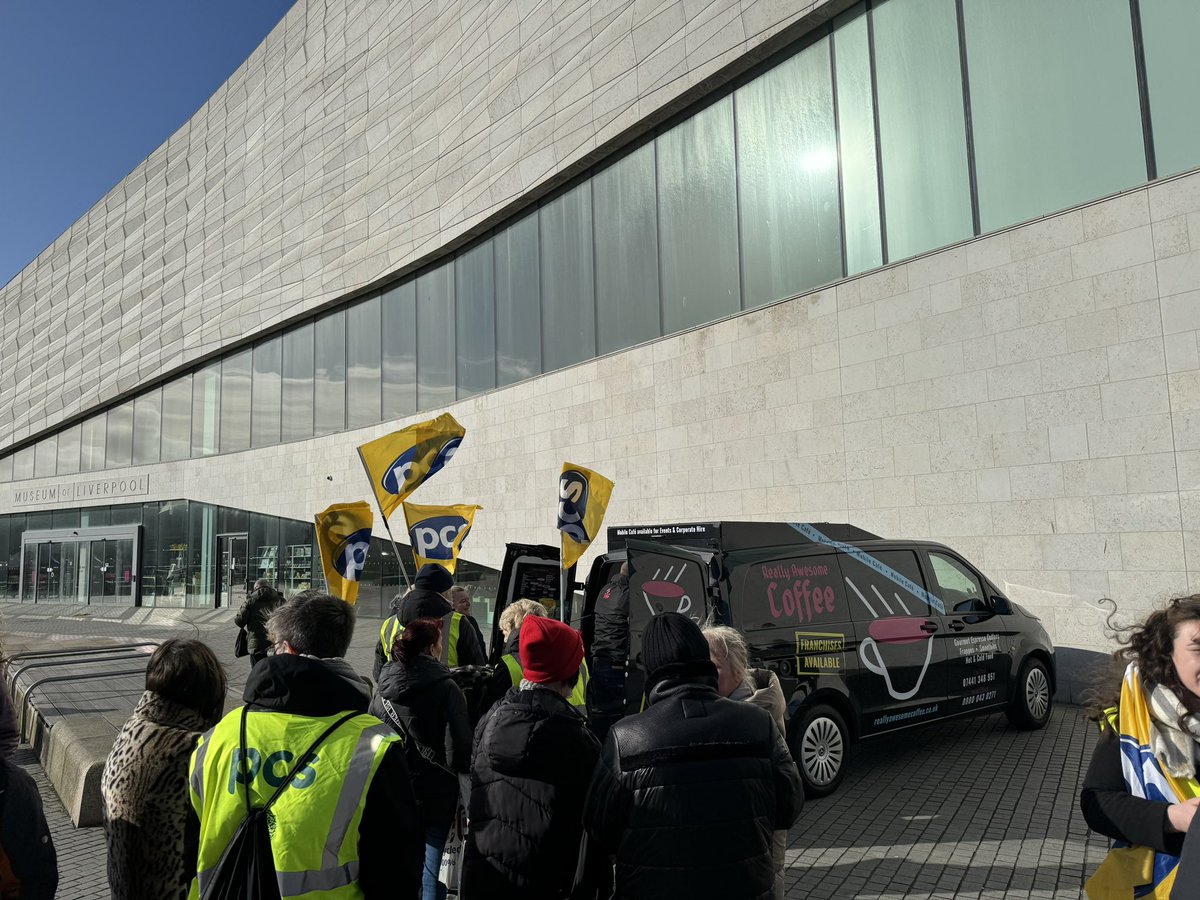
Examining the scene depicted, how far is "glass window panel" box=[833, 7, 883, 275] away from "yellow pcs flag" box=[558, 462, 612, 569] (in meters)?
5.50

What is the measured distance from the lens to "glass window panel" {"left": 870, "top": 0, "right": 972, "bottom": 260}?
467 inches

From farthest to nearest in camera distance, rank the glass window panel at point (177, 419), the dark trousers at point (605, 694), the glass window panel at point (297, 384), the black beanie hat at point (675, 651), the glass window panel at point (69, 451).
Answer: the glass window panel at point (69, 451), the glass window panel at point (177, 419), the glass window panel at point (297, 384), the dark trousers at point (605, 694), the black beanie hat at point (675, 651)

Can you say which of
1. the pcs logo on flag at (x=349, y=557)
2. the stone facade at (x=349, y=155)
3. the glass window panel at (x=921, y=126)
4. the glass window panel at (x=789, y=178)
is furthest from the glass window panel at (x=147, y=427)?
the glass window panel at (x=921, y=126)

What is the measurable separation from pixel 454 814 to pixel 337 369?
885 inches

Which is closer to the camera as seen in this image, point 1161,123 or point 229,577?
point 1161,123

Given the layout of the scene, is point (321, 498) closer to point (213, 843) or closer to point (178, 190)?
point (178, 190)

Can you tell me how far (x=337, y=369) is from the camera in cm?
2525

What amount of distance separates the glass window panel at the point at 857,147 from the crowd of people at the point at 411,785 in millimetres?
10941

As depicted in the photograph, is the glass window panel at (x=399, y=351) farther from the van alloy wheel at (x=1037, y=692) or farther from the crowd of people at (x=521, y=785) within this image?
the crowd of people at (x=521, y=785)

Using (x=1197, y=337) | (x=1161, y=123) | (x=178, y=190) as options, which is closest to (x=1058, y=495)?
(x=1197, y=337)

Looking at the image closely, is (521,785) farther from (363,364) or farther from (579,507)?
(363,364)

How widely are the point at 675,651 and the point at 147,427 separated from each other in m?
36.4

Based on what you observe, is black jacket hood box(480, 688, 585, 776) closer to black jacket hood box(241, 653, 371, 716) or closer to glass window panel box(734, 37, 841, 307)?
black jacket hood box(241, 653, 371, 716)

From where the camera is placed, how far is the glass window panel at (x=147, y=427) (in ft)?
111
